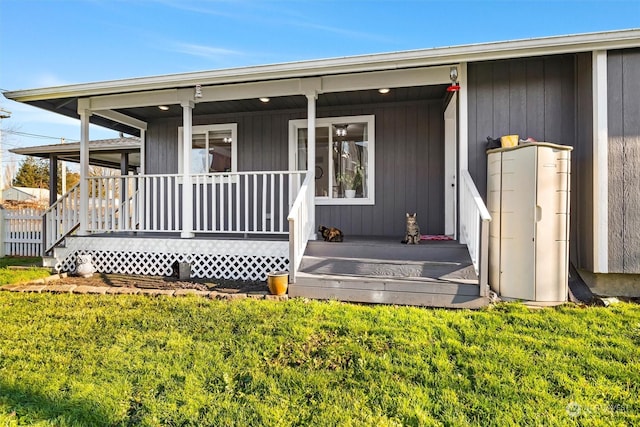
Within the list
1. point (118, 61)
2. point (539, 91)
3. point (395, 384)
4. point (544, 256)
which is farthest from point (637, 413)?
point (118, 61)

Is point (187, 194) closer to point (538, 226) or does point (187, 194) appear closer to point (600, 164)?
point (538, 226)

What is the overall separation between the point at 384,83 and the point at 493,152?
178 cm

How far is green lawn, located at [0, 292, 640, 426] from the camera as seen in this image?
A: 2027 mm

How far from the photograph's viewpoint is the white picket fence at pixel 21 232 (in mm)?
8477

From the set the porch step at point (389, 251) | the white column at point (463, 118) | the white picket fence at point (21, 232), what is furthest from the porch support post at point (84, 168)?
the white column at point (463, 118)

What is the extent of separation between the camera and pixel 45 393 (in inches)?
88.4

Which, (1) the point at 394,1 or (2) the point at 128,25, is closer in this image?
(1) the point at 394,1

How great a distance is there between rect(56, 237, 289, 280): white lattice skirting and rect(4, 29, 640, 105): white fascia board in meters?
2.34

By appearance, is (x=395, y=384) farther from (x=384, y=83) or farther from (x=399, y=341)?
(x=384, y=83)


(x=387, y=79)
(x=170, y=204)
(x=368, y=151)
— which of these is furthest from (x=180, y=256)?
(x=387, y=79)

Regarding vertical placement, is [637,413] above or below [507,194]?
below

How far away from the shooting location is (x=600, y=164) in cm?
416

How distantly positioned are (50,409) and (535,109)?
561cm

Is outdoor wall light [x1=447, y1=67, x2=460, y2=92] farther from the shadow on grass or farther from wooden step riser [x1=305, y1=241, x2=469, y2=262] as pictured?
the shadow on grass
